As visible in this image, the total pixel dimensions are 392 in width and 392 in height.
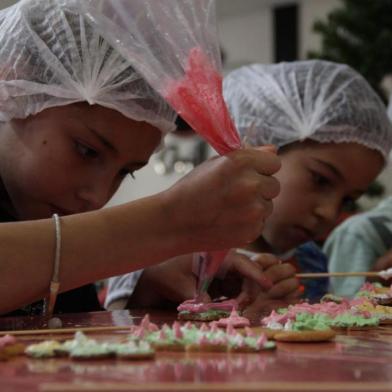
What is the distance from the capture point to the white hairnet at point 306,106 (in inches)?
79.0

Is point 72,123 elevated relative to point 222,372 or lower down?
elevated

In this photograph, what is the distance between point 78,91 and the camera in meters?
1.28

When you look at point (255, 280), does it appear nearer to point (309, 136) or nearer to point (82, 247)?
point (82, 247)

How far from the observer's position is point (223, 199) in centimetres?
103

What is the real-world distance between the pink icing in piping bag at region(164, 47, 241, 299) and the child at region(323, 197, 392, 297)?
1.20 m

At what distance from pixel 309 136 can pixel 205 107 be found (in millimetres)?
985

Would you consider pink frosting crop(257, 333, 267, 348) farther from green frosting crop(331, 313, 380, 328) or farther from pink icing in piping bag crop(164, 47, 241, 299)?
pink icing in piping bag crop(164, 47, 241, 299)

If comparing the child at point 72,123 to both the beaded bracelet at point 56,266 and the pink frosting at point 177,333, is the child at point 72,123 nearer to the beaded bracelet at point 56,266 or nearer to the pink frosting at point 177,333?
the beaded bracelet at point 56,266

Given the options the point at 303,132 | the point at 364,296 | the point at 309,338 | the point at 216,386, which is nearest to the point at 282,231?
the point at 303,132

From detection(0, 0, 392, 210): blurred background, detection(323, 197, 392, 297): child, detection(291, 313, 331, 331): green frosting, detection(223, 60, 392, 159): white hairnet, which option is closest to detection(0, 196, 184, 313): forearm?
detection(291, 313, 331, 331): green frosting

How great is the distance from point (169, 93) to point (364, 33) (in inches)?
94.7

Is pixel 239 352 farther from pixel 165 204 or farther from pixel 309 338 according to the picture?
pixel 165 204

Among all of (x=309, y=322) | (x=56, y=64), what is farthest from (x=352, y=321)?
(x=56, y=64)

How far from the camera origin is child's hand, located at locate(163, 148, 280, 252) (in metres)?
1.00
